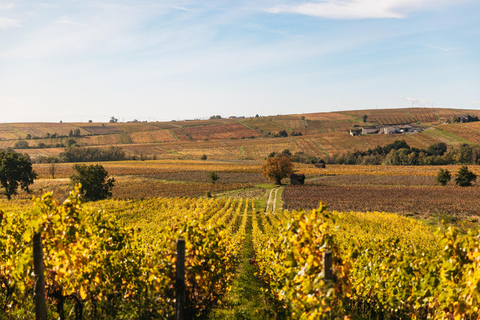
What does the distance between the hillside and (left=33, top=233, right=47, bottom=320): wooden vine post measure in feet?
390

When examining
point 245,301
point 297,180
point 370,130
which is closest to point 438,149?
point 370,130

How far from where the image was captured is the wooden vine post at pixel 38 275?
5.74m

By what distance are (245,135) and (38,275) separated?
162354 millimetres

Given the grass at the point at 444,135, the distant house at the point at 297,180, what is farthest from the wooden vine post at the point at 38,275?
the grass at the point at 444,135

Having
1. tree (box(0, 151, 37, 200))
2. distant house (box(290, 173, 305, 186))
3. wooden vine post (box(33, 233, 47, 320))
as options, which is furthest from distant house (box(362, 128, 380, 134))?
wooden vine post (box(33, 233, 47, 320))

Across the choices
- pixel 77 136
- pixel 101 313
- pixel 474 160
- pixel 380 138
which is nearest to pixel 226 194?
pixel 101 313

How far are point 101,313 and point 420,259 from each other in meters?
6.82

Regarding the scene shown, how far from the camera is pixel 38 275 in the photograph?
18.9 feet

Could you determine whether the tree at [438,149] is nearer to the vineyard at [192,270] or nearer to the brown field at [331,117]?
the brown field at [331,117]

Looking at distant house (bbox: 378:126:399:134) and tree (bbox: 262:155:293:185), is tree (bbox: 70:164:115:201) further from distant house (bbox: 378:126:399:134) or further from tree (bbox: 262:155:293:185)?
distant house (bbox: 378:126:399:134)

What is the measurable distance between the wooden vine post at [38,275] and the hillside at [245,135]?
4678 inches

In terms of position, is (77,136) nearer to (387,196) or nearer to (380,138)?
(380,138)

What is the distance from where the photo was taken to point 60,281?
661 cm

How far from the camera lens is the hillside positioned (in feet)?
422
